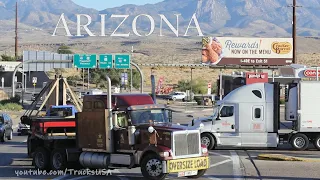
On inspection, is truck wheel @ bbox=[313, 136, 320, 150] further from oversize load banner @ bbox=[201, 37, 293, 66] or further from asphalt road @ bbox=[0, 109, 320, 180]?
oversize load banner @ bbox=[201, 37, 293, 66]

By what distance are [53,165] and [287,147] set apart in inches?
510

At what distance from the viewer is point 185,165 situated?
18031 mm

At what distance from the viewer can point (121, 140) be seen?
19094 mm

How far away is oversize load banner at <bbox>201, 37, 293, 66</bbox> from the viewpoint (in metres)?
74.9

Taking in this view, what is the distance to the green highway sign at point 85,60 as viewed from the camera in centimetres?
6962

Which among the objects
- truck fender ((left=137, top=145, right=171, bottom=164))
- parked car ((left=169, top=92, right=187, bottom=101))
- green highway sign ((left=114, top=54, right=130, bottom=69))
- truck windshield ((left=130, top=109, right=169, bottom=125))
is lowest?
truck fender ((left=137, top=145, right=171, bottom=164))

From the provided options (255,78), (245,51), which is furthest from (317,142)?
(245,51)

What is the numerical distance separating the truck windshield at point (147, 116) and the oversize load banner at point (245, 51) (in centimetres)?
5581

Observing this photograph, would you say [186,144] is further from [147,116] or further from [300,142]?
[300,142]

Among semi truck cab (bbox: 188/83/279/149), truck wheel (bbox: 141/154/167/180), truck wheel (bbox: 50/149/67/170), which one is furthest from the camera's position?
semi truck cab (bbox: 188/83/279/149)

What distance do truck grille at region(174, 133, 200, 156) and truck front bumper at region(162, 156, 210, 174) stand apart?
0.62 feet

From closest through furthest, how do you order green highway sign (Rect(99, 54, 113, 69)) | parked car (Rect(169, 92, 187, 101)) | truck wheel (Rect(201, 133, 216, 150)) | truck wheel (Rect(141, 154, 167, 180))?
truck wheel (Rect(141, 154, 167, 180))
truck wheel (Rect(201, 133, 216, 150))
green highway sign (Rect(99, 54, 113, 69))
parked car (Rect(169, 92, 187, 101))

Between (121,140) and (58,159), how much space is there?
2.43 meters

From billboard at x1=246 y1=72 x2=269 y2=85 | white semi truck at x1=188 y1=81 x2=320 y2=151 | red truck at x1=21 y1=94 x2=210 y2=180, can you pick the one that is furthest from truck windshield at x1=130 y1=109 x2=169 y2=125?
billboard at x1=246 y1=72 x2=269 y2=85
